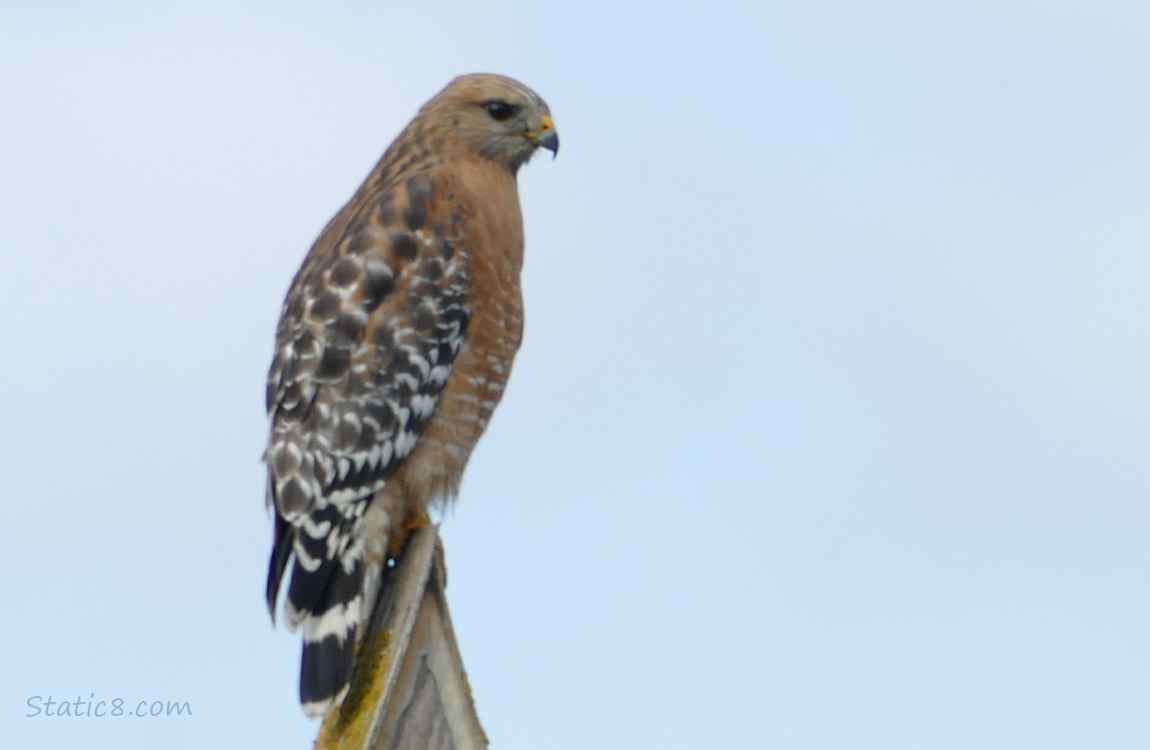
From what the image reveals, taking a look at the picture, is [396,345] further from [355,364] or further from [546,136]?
[546,136]

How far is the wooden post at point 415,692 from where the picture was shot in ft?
15.2

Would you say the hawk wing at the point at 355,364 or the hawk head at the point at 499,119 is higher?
the hawk head at the point at 499,119

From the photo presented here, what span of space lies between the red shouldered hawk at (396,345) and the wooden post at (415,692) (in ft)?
3.21

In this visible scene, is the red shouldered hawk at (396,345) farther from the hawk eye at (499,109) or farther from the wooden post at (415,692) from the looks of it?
the wooden post at (415,692)

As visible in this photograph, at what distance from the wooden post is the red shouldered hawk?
0.98 metres

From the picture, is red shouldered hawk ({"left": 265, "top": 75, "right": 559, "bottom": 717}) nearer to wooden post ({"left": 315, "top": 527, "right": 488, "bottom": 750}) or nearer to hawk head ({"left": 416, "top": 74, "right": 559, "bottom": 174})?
hawk head ({"left": 416, "top": 74, "right": 559, "bottom": 174})

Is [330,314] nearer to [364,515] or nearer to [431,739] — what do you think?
[364,515]

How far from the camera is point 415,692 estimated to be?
15.5 ft

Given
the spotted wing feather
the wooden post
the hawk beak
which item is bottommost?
the wooden post

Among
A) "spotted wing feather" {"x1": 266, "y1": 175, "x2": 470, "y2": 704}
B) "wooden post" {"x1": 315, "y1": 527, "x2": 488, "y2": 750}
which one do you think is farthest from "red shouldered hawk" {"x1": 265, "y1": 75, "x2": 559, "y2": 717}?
"wooden post" {"x1": 315, "y1": 527, "x2": 488, "y2": 750}

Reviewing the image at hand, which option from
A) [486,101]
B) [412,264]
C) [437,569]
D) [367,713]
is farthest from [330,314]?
[367,713]

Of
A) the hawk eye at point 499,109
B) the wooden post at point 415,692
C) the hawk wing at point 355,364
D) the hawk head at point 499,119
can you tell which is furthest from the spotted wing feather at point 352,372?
the wooden post at point 415,692

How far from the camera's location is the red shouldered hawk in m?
6.47

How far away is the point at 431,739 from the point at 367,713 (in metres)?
0.19
